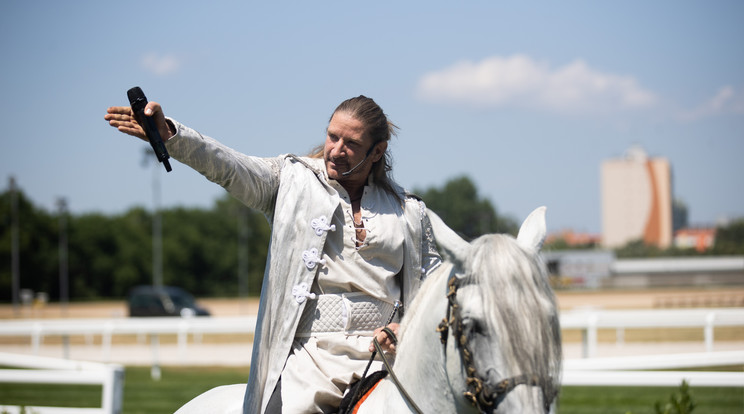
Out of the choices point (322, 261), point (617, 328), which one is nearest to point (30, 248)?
point (617, 328)

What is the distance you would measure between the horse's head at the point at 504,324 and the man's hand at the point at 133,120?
4.05 feet

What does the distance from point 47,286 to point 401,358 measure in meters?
75.9

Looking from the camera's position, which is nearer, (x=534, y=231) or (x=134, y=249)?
(x=534, y=231)

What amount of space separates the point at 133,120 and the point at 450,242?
1.41 m

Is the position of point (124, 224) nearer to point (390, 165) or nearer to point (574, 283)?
point (574, 283)

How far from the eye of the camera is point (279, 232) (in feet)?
10.6

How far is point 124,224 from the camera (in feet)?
267

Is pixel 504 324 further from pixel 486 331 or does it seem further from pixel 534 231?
pixel 534 231

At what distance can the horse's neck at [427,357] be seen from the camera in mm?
2559

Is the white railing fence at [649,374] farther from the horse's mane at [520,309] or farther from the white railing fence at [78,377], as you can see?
the horse's mane at [520,309]

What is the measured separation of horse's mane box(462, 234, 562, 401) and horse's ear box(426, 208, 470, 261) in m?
0.07

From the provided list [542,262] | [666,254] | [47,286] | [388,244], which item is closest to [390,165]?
[388,244]

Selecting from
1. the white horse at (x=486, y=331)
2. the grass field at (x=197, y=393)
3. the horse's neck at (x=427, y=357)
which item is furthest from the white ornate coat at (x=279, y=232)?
the grass field at (x=197, y=393)

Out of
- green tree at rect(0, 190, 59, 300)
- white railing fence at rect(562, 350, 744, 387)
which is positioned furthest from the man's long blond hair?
green tree at rect(0, 190, 59, 300)
